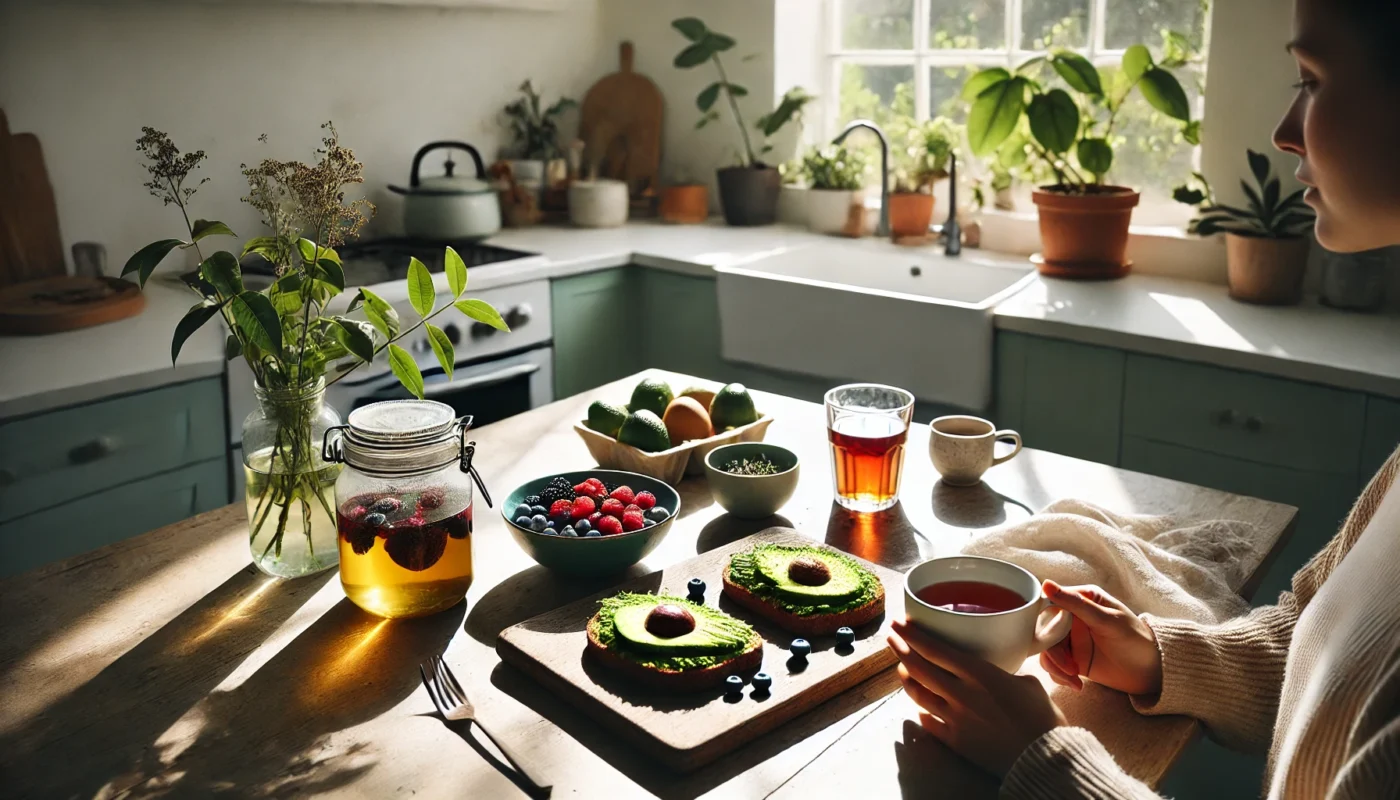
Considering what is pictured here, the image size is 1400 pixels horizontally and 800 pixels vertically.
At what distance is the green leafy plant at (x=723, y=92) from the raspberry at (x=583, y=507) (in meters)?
2.35

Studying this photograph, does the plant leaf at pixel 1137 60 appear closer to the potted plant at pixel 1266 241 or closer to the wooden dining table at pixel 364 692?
the potted plant at pixel 1266 241

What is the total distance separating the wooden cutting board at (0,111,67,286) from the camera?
8.65ft

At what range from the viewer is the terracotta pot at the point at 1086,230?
2766mm

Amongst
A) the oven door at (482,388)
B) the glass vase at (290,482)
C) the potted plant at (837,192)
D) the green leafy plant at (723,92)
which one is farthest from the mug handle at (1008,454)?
the green leafy plant at (723,92)

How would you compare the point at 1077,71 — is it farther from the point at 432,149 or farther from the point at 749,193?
the point at 432,149

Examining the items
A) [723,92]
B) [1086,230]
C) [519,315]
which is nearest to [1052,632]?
[1086,230]

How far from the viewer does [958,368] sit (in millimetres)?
2541

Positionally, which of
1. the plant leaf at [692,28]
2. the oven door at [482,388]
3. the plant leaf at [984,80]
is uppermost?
the plant leaf at [692,28]

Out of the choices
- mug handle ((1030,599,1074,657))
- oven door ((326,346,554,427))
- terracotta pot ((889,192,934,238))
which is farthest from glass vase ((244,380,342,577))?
terracotta pot ((889,192,934,238))

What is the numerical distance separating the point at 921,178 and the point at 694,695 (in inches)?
99.8

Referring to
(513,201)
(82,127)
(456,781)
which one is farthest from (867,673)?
(513,201)

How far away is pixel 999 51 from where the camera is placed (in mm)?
3299

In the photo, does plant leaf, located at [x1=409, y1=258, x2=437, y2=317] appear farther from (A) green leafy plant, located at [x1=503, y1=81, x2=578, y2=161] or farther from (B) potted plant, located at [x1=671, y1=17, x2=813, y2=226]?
(A) green leafy plant, located at [x1=503, y1=81, x2=578, y2=161]

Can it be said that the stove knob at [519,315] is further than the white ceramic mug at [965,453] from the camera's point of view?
Yes
